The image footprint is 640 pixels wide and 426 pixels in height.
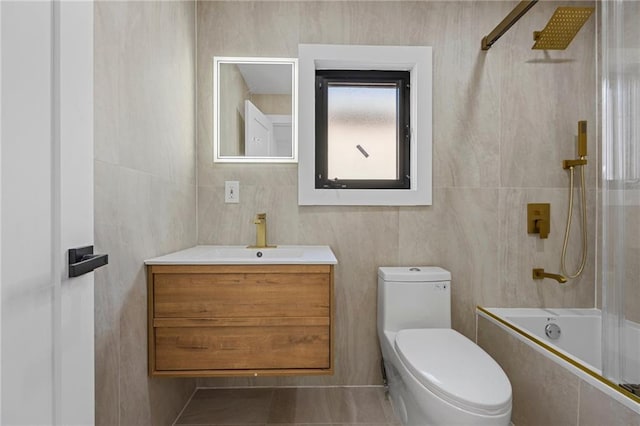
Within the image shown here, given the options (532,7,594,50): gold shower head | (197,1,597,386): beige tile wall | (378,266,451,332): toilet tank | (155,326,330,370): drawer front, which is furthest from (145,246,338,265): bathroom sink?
(532,7,594,50): gold shower head

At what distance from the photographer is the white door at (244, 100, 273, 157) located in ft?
6.50

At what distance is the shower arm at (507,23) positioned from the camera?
1554mm

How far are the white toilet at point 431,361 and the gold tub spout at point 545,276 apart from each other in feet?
2.00

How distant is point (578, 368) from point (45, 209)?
66.8 inches

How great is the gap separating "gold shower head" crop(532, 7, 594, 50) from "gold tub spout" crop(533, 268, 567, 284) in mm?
1269

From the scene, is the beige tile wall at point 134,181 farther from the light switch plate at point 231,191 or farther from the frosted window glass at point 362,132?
the frosted window glass at point 362,132

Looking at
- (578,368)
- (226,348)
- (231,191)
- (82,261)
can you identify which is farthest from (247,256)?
(578,368)

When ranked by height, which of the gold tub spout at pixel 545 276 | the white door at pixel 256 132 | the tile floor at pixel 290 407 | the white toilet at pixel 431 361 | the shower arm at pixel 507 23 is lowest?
the tile floor at pixel 290 407

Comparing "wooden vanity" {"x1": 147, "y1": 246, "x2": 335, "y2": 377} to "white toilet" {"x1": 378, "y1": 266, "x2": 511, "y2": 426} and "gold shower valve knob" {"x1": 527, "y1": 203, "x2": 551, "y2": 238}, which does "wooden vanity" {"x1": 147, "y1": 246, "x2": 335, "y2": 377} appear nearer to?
"white toilet" {"x1": 378, "y1": 266, "x2": 511, "y2": 426}

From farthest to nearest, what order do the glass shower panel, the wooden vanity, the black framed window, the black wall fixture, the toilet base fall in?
the black framed window
the wooden vanity
the toilet base
the glass shower panel
the black wall fixture

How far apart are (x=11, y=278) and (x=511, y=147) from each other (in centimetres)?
221

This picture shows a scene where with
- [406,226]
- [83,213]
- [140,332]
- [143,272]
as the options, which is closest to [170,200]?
[143,272]

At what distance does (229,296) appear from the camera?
137 cm

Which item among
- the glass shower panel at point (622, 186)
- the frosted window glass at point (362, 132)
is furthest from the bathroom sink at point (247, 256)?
the glass shower panel at point (622, 186)
